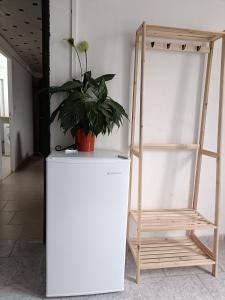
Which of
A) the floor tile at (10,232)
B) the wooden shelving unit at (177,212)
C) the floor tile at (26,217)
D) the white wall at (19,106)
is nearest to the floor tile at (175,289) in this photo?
the wooden shelving unit at (177,212)

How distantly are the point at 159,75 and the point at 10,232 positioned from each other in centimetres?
198

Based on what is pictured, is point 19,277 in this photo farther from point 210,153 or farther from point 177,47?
point 177,47

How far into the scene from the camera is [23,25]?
127 inches

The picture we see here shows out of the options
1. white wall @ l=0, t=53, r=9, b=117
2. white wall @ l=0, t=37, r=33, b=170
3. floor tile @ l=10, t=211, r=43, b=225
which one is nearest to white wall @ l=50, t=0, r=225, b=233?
floor tile @ l=10, t=211, r=43, b=225

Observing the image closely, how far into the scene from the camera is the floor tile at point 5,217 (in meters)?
2.45

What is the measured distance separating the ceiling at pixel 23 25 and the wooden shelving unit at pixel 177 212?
159cm

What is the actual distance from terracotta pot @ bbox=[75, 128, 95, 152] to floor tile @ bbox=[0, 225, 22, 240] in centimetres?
118

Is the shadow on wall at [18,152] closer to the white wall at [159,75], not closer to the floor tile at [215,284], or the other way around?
the white wall at [159,75]

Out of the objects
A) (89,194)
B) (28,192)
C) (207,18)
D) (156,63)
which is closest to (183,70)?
(156,63)

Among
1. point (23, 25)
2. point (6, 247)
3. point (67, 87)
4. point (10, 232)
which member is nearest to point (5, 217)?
point (10, 232)

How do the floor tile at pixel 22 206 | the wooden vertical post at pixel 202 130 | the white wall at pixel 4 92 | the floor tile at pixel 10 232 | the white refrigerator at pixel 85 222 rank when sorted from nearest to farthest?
1. the white refrigerator at pixel 85 222
2. the wooden vertical post at pixel 202 130
3. the floor tile at pixel 10 232
4. the floor tile at pixel 22 206
5. the white wall at pixel 4 92

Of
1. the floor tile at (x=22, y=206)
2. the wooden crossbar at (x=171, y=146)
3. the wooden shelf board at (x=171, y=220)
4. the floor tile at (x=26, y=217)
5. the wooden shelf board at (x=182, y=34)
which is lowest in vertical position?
the floor tile at (x=26, y=217)

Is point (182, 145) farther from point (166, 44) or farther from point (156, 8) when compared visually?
point (156, 8)

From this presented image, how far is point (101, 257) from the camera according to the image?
1.52 metres
